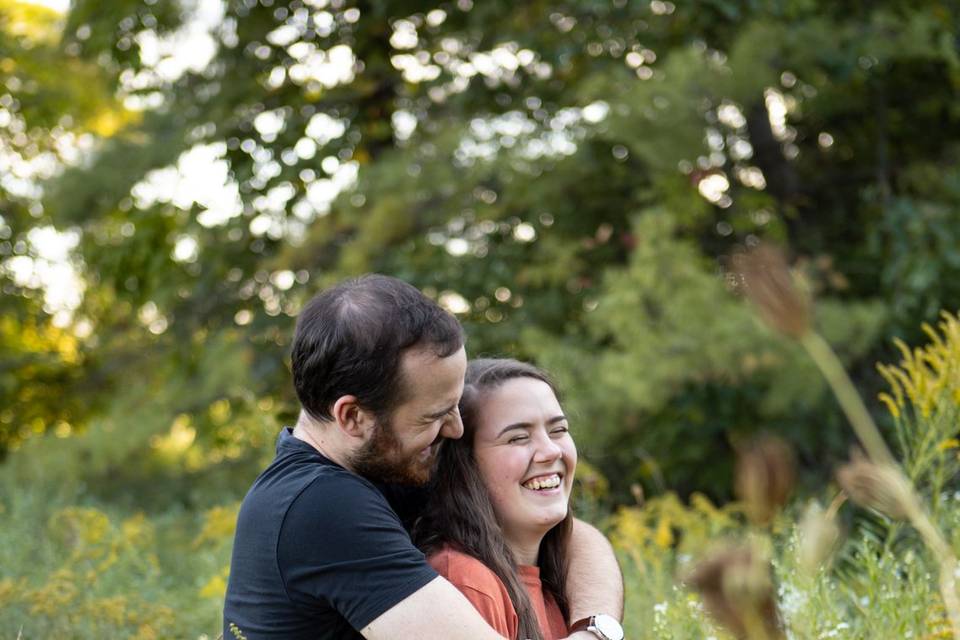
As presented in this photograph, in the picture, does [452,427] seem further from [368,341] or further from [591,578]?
[591,578]

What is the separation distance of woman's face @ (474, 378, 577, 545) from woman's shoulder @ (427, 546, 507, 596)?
0.23 meters

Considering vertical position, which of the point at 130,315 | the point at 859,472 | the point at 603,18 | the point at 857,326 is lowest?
the point at 130,315

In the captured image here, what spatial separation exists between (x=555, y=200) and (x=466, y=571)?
475 cm

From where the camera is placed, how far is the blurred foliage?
19.5ft

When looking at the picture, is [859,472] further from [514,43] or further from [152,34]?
[152,34]

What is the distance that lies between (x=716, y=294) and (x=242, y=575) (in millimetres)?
4039

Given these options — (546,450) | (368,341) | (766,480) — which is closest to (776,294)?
(766,480)

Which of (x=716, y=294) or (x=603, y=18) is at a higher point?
(x=603, y=18)

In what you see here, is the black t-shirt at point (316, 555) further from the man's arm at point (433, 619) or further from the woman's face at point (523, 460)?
the woman's face at point (523, 460)

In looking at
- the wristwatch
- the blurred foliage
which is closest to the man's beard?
the wristwatch

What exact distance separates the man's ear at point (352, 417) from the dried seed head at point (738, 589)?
3.99 ft

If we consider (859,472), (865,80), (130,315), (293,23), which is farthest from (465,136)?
(859,472)

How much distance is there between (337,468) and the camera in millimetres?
2137

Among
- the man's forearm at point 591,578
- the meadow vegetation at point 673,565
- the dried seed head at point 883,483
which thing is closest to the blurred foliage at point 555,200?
the meadow vegetation at point 673,565
